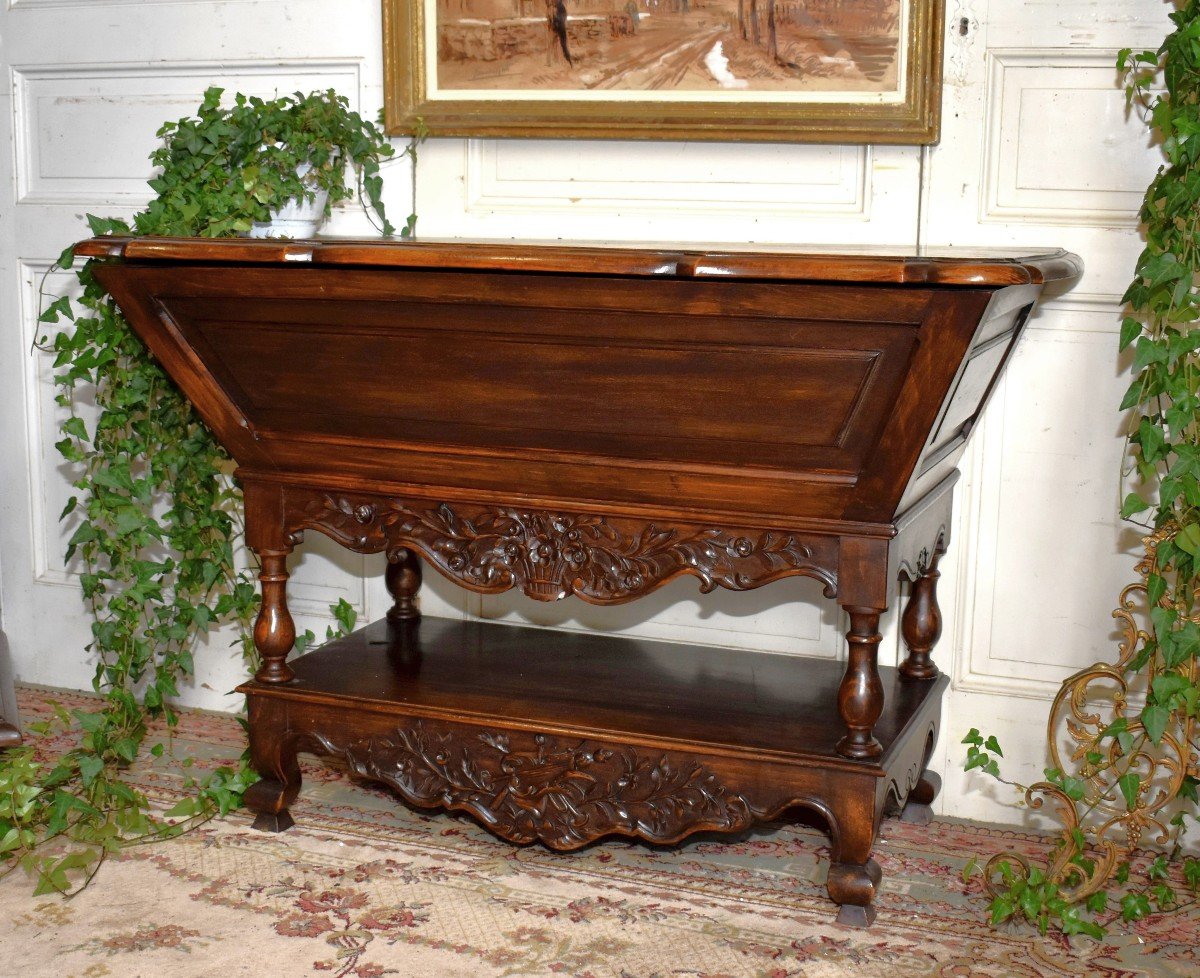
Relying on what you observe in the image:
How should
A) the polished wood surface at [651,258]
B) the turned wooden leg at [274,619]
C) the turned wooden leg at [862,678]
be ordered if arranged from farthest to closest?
the turned wooden leg at [274,619] → the turned wooden leg at [862,678] → the polished wood surface at [651,258]

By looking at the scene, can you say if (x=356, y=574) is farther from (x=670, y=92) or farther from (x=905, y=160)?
(x=905, y=160)

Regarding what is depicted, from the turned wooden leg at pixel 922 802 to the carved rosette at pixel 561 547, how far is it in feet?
2.53

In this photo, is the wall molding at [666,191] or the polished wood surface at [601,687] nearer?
the polished wood surface at [601,687]

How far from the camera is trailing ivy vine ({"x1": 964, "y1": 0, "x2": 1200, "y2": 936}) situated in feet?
7.57

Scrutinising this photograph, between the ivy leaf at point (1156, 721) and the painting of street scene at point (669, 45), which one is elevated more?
the painting of street scene at point (669, 45)

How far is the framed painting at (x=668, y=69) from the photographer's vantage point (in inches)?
106

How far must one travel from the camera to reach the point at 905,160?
2752 millimetres

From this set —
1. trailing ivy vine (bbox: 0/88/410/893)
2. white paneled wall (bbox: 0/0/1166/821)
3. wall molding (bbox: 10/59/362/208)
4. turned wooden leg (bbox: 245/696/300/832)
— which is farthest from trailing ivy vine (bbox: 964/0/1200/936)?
wall molding (bbox: 10/59/362/208)

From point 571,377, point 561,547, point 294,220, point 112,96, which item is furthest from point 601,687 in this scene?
point 112,96

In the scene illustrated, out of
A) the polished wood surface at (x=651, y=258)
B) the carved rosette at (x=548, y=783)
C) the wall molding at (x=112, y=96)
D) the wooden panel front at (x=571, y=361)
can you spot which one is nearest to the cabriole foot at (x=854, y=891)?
the carved rosette at (x=548, y=783)

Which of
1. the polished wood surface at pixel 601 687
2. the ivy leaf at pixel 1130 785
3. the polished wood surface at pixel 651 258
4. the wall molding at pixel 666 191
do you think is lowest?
the ivy leaf at pixel 1130 785

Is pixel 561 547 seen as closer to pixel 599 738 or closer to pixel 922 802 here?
pixel 599 738

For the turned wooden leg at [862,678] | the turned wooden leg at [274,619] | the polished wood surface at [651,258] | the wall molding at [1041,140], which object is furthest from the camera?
the turned wooden leg at [274,619]

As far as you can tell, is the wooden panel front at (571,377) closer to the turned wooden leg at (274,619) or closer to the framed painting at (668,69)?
the turned wooden leg at (274,619)
